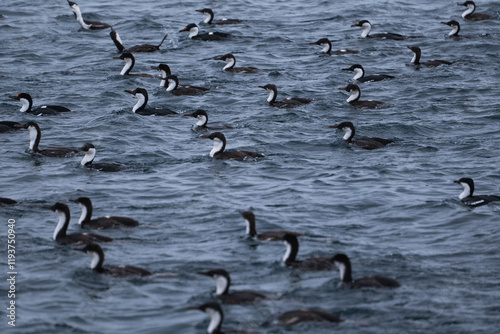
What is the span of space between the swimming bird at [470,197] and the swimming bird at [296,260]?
454 cm

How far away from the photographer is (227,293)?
1363 centimetres

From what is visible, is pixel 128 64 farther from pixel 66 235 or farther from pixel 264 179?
pixel 66 235

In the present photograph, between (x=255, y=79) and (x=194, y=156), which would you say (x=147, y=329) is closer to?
(x=194, y=156)

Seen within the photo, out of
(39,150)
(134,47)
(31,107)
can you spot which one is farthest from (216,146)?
(134,47)

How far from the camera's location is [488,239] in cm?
1627

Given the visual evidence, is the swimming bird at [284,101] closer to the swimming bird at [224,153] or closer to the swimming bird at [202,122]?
the swimming bird at [202,122]

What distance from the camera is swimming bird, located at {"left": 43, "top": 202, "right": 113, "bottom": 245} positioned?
1598 cm

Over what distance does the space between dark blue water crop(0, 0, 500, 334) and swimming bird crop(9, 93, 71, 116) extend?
0.81 feet

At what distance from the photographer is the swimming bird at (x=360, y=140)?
2181cm

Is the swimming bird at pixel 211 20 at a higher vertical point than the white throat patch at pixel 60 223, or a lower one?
higher

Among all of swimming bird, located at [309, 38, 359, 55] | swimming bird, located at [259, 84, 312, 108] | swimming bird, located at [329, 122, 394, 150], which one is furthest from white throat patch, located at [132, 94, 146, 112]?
swimming bird, located at [309, 38, 359, 55]

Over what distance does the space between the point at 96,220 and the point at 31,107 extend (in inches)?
353

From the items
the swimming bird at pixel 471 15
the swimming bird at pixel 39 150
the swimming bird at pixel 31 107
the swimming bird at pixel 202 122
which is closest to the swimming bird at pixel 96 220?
the swimming bird at pixel 39 150

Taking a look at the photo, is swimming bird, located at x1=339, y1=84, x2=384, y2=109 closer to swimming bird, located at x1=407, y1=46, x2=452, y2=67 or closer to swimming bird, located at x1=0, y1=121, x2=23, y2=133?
swimming bird, located at x1=407, y1=46, x2=452, y2=67
